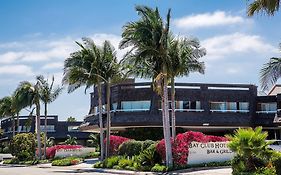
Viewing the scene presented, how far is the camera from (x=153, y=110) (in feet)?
161

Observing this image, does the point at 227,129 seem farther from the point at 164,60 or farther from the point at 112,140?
the point at 164,60

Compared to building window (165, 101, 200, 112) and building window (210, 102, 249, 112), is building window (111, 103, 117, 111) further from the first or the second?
building window (210, 102, 249, 112)

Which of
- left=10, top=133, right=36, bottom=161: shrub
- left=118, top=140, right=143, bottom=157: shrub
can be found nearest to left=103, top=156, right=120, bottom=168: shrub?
left=118, top=140, right=143, bottom=157: shrub

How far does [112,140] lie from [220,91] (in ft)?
44.0

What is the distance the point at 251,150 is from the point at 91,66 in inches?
817

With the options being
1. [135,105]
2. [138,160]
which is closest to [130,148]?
[138,160]

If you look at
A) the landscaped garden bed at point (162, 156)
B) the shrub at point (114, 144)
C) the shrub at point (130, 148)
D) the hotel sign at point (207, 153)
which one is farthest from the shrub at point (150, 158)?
the shrub at point (114, 144)

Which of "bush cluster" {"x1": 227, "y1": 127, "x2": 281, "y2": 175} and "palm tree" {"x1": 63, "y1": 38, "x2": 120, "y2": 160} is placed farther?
"palm tree" {"x1": 63, "y1": 38, "x2": 120, "y2": 160}

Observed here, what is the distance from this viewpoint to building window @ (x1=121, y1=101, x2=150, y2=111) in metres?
49.9

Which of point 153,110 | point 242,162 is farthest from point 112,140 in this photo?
point 242,162

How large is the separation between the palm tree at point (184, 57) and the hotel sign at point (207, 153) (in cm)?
384

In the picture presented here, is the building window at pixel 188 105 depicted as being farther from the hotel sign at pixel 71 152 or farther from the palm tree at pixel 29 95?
the palm tree at pixel 29 95

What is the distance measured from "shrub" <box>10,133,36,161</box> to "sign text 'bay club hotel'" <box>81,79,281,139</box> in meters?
Answer: 11.9

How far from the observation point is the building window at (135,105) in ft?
164
